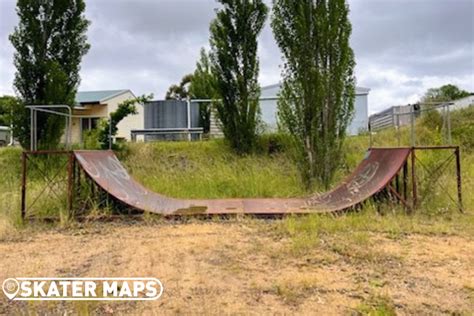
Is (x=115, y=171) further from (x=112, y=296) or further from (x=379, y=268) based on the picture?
(x=379, y=268)

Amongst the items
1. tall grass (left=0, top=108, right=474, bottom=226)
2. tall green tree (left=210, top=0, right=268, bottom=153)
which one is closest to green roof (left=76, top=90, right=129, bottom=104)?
tall grass (left=0, top=108, right=474, bottom=226)

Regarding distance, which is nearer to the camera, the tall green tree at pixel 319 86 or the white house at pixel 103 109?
the tall green tree at pixel 319 86

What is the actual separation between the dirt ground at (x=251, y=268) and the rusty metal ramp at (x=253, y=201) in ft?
2.50

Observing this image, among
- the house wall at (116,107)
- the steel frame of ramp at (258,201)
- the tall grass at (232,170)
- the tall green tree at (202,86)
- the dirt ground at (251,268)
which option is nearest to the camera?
the dirt ground at (251,268)

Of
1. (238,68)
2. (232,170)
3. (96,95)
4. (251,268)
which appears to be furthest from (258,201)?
(96,95)

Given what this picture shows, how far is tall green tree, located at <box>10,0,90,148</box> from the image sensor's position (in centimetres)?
1012

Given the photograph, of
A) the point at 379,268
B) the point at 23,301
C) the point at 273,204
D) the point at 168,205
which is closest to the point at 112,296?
the point at 23,301

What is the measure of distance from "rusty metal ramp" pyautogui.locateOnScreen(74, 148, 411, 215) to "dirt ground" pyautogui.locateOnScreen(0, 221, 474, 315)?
0.76 metres

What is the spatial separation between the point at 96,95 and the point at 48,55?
1228 cm

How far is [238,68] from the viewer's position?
10.1 meters

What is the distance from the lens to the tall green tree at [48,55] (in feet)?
33.2

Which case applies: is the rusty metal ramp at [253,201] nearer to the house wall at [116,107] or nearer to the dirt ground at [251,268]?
the dirt ground at [251,268]

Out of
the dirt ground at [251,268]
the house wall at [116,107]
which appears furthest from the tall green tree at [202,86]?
the dirt ground at [251,268]

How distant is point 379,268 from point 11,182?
835cm
